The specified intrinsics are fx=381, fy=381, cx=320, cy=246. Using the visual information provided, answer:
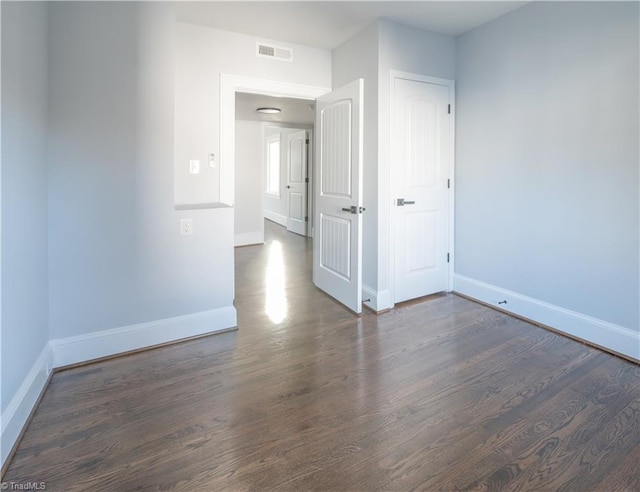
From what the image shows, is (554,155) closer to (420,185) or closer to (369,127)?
(420,185)

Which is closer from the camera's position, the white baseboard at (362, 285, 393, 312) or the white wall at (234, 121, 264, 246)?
the white baseboard at (362, 285, 393, 312)

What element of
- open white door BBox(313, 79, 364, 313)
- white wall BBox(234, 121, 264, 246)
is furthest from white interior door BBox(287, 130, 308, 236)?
open white door BBox(313, 79, 364, 313)

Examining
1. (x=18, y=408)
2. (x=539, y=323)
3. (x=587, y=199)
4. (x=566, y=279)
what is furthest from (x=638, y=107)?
(x=18, y=408)

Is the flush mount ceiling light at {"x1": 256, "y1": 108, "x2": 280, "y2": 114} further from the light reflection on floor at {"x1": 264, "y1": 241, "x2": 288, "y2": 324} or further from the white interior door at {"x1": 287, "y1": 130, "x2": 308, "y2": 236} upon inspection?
the light reflection on floor at {"x1": 264, "y1": 241, "x2": 288, "y2": 324}

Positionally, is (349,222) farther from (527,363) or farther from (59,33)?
(59,33)

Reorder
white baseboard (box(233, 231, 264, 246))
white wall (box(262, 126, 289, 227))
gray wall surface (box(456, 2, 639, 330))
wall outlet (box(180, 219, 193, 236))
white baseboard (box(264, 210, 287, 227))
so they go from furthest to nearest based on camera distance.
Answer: white baseboard (box(264, 210, 287, 227)) < white wall (box(262, 126, 289, 227)) < white baseboard (box(233, 231, 264, 246)) < wall outlet (box(180, 219, 193, 236)) < gray wall surface (box(456, 2, 639, 330))

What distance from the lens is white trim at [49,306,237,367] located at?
2.40 meters

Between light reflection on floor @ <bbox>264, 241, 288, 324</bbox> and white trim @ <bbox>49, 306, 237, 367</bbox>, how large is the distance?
461mm

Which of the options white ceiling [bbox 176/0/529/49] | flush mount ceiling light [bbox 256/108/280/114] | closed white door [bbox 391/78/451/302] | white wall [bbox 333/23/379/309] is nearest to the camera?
white ceiling [bbox 176/0/529/49]

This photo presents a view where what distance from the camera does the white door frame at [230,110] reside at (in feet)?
11.1

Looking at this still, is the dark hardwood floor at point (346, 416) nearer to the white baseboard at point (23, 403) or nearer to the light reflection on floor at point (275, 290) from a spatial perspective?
the white baseboard at point (23, 403)

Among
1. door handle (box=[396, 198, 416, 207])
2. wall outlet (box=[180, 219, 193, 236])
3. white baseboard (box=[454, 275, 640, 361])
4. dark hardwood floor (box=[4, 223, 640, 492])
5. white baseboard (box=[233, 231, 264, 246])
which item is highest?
door handle (box=[396, 198, 416, 207])

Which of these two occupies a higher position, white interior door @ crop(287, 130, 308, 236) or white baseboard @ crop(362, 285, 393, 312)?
white interior door @ crop(287, 130, 308, 236)

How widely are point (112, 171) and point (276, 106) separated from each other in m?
3.78
